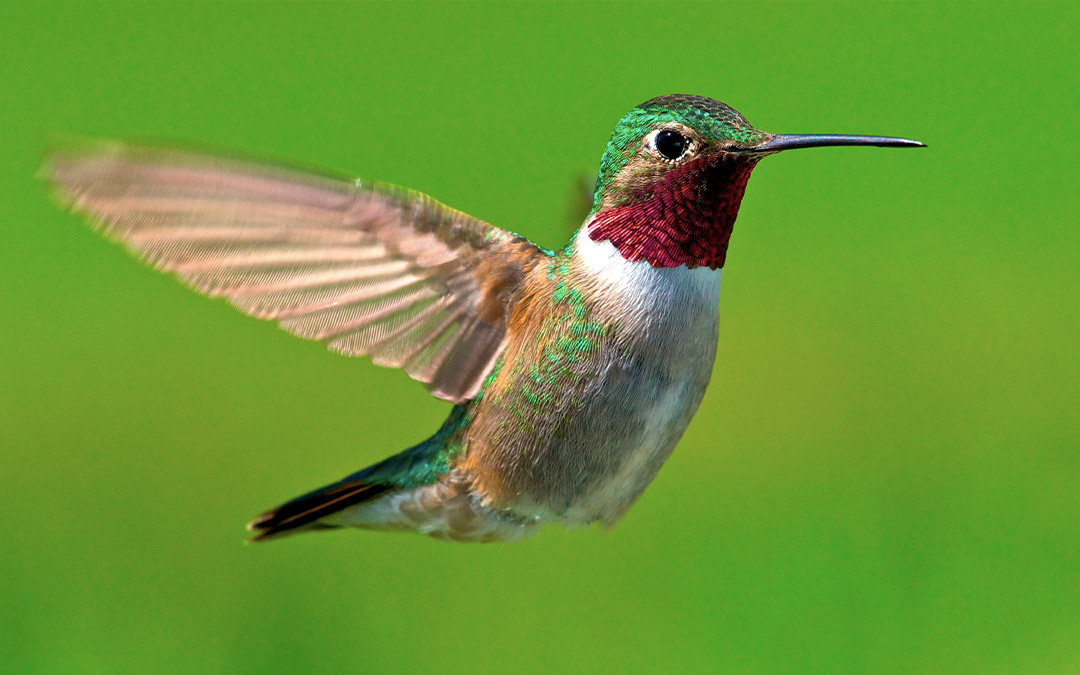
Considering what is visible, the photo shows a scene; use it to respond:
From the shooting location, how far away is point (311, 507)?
245 cm

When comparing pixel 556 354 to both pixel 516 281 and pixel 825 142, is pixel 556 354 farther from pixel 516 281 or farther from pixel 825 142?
pixel 825 142

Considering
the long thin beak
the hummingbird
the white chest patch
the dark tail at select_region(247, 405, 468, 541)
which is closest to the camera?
the long thin beak

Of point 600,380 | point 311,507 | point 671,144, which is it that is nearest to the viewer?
point 671,144

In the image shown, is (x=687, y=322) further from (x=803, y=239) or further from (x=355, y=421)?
(x=803, y=239)

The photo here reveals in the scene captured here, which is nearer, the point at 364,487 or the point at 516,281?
the point at 516,281

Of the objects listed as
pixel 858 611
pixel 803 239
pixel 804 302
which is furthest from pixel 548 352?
pixel 803 239

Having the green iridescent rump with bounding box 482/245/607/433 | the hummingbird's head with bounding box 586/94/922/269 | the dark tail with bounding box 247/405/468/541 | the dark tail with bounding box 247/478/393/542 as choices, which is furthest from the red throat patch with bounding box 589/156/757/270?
the dark tail with bounding box 247/478/393/542

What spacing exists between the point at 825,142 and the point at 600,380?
0.57 m

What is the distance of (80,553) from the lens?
161 inches

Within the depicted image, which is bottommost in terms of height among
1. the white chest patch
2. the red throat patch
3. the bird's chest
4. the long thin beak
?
Answer: the bird's chest

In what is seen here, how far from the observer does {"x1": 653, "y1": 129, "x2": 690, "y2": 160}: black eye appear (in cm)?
201

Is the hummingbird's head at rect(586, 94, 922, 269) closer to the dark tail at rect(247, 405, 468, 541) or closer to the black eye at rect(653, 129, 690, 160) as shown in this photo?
the black eye at rect(653, 129, 690, 160)

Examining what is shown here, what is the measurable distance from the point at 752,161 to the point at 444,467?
0.86m

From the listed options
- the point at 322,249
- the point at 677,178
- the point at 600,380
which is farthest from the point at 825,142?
the point at 322,249
